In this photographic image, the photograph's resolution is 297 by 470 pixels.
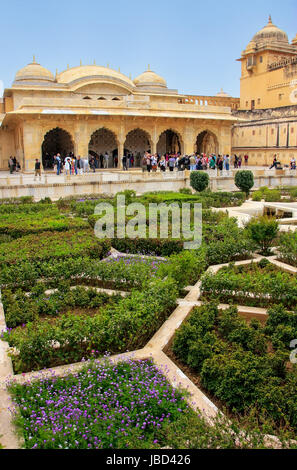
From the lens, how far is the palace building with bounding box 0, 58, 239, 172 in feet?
71.9

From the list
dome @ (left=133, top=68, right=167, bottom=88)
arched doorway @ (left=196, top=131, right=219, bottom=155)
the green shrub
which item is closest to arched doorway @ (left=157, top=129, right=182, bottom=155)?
arched doorway @ (left=196, top=131, right=219, bottom=155)

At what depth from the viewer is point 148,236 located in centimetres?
828

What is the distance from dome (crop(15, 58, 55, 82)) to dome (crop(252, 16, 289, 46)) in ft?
52.9

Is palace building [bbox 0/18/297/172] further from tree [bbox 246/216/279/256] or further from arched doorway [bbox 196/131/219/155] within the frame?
tree [bbox 246/216/279/256]

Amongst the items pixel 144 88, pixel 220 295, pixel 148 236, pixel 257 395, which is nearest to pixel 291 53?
pixel 144 88

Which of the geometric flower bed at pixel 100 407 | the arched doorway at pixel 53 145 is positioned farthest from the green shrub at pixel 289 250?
the arched doorway at pixel 53 145

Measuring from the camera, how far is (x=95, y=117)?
22.5m

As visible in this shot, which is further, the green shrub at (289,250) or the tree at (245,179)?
the tree at (245,179)

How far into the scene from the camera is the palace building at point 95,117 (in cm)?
2191

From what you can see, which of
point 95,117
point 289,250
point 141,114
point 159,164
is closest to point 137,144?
point 141,114

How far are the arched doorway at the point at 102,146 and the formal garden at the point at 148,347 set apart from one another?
1883 cm

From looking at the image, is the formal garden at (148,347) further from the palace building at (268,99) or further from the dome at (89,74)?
the dome at (89,74)
